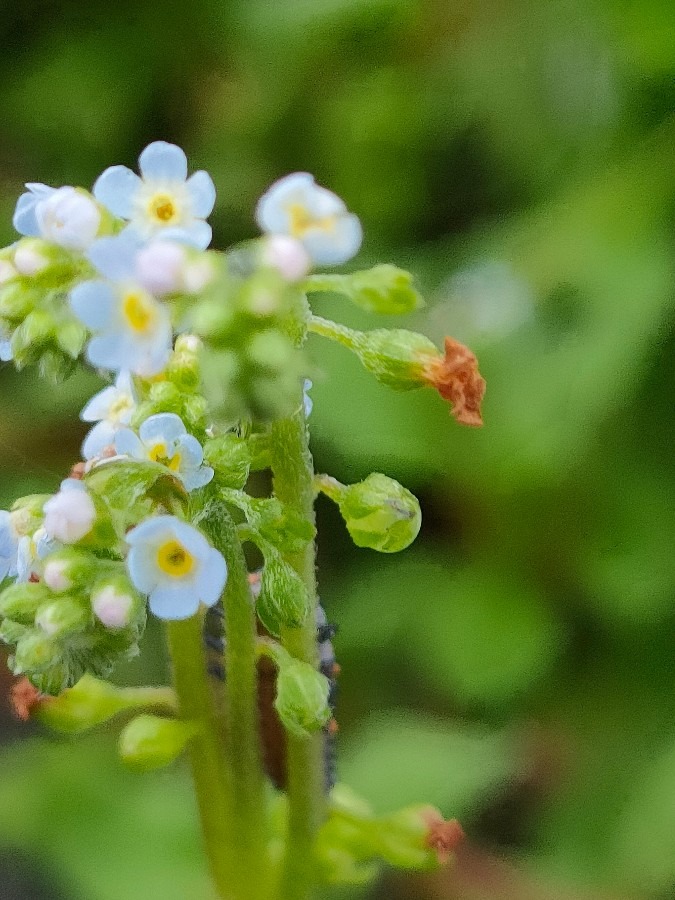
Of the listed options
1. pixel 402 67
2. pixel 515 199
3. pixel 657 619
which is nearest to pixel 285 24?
pixel 402 67

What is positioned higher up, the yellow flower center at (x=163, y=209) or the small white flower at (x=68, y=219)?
the yellow flower center at (x=163, y=209)

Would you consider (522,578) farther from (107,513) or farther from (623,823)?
(107,513)

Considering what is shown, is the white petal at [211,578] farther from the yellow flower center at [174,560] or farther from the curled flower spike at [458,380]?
the curled flower spike at [458,380]

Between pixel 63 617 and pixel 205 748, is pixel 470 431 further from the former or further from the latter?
pixel 63 617

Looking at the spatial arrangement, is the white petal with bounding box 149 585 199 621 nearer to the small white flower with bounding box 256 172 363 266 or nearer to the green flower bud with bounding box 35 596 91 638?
the green flower bud with bounding box 35 596 91 638

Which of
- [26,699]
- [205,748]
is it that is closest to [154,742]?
[205,748]

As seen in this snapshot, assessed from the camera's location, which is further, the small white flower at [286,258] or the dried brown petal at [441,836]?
the dried brown petal at [441,836]

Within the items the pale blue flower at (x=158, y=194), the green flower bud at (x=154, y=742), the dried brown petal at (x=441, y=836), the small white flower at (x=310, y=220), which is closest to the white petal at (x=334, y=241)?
A: the small white flower at (x=310, y=220)
